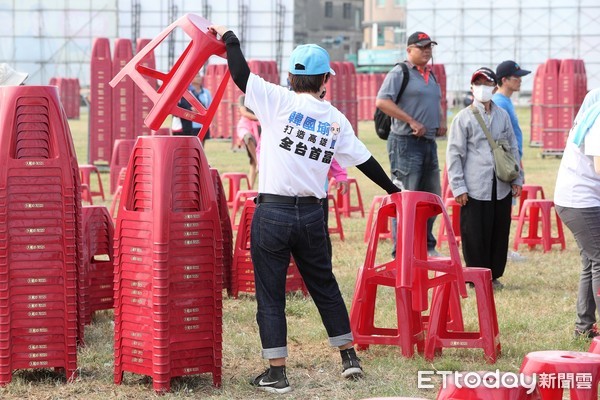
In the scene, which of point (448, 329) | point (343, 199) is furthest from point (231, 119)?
point (448, 329)

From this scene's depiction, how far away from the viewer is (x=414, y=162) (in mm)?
9945

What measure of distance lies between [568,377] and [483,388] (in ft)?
Answer: 2.73

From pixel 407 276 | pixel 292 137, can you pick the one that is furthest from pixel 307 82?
pixel 407 276

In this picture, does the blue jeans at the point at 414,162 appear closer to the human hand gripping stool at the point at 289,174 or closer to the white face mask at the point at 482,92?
the white face mask at the point at 482,92

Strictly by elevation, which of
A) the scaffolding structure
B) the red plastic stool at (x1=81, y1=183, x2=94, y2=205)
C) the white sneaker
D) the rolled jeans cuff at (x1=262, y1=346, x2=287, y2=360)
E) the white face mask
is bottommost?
the white sneaker

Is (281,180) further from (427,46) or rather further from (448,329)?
(427,46)

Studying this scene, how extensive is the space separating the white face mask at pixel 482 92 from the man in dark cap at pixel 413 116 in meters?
0.98

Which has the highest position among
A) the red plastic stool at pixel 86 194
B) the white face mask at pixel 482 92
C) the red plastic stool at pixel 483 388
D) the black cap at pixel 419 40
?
the black cap at pixel 419 40

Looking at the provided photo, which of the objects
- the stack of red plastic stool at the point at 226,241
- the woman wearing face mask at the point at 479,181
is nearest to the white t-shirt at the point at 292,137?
the stack of red plastic stool at the point at 226,241

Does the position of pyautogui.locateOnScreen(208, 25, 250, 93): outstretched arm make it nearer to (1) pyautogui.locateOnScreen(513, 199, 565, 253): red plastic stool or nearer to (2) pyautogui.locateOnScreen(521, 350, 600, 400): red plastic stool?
(2) pyautogui.locateOnScreen(521, 350, 600, 400): red plastic stool

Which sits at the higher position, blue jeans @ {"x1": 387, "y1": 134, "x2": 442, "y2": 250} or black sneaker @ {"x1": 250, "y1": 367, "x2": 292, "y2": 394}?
blue jeans @ {"x1": 387, "y1": 134, "x2": 442, "y2": 250}

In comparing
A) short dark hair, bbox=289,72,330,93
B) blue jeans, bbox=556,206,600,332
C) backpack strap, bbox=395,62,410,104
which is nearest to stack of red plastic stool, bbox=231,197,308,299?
backpack strap, bbox=395,62,410,104

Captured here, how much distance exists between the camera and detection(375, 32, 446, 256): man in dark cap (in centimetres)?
989

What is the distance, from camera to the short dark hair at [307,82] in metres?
5.96
